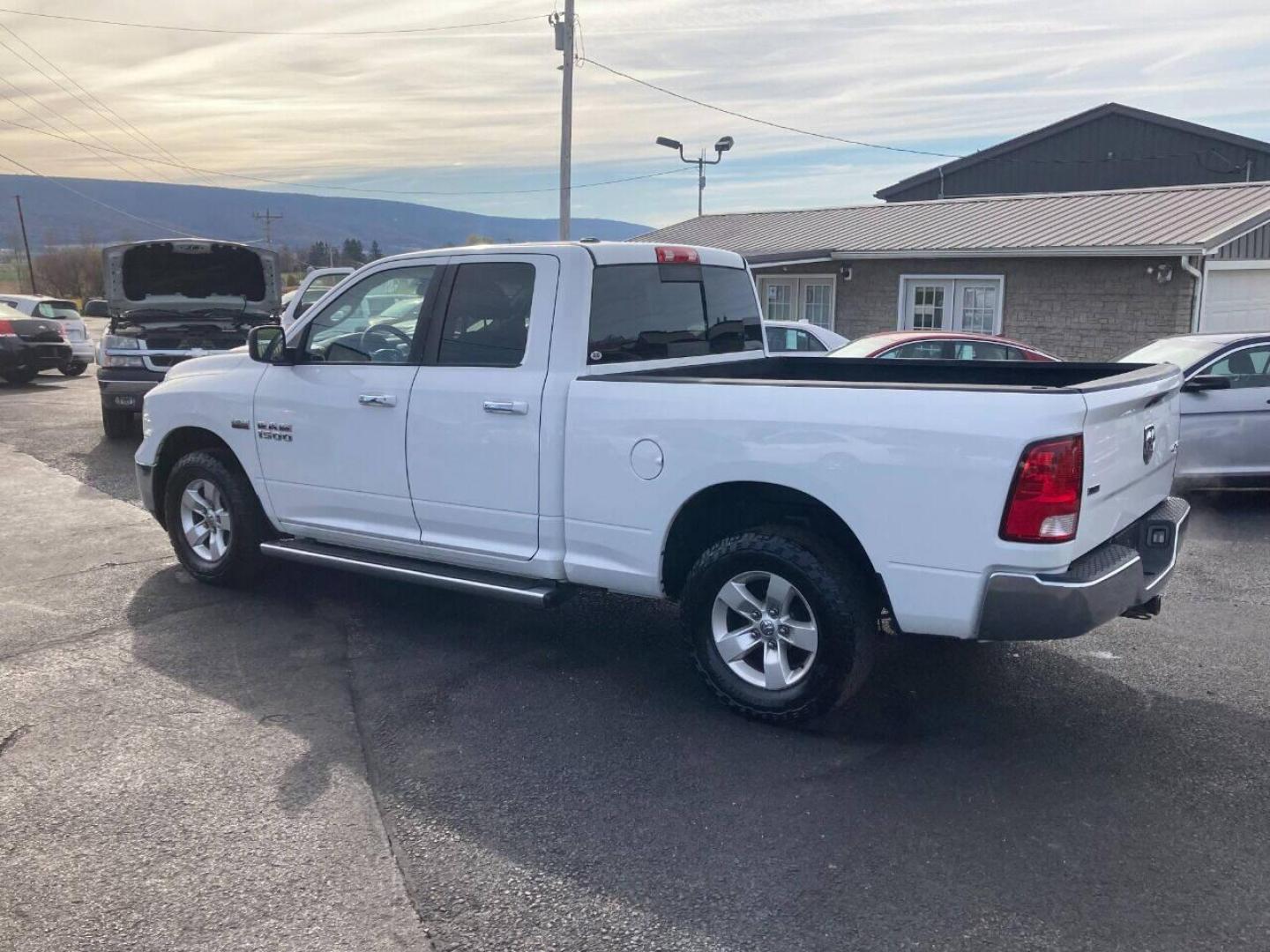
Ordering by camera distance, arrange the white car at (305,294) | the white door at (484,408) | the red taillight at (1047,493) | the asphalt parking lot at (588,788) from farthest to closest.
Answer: the white car at (305,294)
the white door at (484,408)
the red taillight at (1047,493)
the asphalt parking lot at (588,788)

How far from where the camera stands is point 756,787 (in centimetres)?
418

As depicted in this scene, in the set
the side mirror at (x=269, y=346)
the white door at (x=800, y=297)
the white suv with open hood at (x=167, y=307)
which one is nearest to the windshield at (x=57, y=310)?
the white suv with open hood at (x=167, y=307)

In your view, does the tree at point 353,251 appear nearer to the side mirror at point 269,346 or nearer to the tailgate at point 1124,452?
the side mirror at point 269,346

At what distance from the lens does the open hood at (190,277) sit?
495 inches

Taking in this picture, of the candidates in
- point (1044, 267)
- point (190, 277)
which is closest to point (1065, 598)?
point (190, 277)

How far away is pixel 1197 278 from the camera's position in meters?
16.2

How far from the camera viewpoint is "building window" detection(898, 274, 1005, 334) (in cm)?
1912

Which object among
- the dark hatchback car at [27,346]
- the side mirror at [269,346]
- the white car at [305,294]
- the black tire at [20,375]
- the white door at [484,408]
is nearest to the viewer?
the white door at [484,408]

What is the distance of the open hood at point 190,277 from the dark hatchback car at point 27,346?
8.33 metres

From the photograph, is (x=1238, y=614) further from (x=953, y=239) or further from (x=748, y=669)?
(x=953, y=239)

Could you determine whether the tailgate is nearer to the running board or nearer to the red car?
the running board

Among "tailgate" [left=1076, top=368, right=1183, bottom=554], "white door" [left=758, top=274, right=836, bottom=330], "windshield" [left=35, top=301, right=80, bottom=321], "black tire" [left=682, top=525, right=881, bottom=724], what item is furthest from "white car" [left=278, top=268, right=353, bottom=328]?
→ "tailgate" [left=1076, top=368, right=1183, bottom=554]

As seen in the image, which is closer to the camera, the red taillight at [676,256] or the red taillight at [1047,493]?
the red taillight at [1047,493]

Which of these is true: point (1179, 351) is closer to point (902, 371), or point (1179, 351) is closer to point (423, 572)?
point (902, 371)
